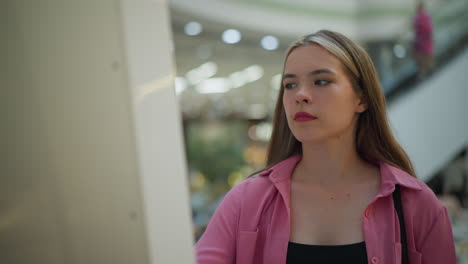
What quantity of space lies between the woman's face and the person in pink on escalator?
4.96 metres

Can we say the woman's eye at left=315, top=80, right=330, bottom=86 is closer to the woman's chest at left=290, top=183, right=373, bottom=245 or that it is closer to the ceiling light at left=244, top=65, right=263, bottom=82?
the woman's chest at left=290, top=183, right=373, bottom=245

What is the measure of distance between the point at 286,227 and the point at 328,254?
0.48ft

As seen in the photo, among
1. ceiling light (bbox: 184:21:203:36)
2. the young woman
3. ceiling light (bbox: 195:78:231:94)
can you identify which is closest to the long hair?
the young woman

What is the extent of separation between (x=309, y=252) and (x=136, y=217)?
696 millimetres

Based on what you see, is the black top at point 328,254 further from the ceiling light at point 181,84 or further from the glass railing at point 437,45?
the ceiling light at point 181,84

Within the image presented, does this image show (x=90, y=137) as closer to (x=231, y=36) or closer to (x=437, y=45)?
(x=437, y=45)

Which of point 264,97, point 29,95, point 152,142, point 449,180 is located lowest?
point 449,180

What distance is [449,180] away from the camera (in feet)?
19.1

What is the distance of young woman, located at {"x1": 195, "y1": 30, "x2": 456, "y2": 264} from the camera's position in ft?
4.32

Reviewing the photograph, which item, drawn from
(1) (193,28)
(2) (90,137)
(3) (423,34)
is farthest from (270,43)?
(2) (90,137)

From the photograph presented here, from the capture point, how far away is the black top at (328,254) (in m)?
1.30

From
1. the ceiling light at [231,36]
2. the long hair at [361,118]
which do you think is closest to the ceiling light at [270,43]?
the ceiling light at [231,36]

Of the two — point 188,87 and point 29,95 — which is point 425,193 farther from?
point 188,87

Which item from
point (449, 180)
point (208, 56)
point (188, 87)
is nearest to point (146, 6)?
point (449, 180)
